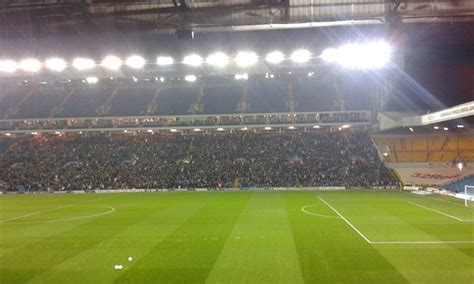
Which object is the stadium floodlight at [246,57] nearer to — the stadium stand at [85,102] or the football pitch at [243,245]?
the football pitch at [243,245]

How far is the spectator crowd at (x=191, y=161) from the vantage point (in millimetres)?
44406

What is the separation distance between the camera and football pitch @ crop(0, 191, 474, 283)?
438 inches

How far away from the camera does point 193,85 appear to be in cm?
5950

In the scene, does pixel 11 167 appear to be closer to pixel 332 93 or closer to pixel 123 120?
pixel 123 120

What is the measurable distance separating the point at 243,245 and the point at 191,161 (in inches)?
1362

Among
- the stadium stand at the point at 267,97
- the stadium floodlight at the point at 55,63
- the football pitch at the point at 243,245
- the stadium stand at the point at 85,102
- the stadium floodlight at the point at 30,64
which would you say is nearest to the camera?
the football pitch at the point at 243,245

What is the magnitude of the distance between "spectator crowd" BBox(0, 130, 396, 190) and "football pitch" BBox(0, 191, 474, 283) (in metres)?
19.4

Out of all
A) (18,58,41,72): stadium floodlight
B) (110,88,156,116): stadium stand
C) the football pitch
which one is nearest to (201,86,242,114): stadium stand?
(110,88,156,116): stadium stand

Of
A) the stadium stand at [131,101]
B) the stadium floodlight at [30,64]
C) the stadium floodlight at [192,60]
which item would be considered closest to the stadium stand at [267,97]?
the stadium stand at [131,101]

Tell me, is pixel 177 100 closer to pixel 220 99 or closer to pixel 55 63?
pixel 220 99

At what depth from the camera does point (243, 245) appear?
14.7m

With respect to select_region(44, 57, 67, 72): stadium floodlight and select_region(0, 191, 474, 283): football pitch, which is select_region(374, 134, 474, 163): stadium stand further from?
select_region(44, 57, 67, 72): stadium floodlight

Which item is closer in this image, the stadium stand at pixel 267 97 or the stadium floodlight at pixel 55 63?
the stadium floodlight at pixel 55 63

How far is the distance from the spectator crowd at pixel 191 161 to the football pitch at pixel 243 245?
19400 millimetres
